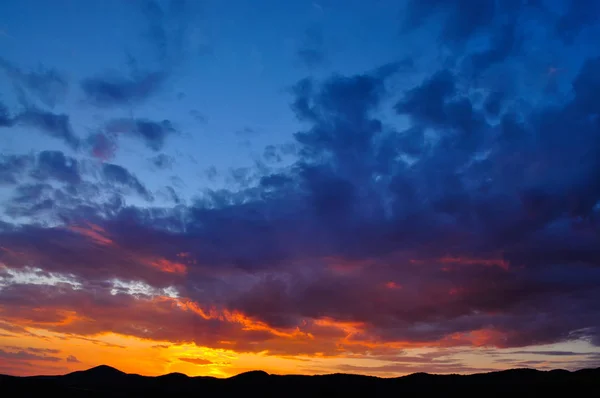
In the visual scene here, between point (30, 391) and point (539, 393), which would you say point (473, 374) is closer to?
point (539, 393)

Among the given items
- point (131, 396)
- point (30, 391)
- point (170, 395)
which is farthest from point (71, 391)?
point (170, 395)

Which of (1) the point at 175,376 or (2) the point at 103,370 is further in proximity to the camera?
(2) the point at 103,370

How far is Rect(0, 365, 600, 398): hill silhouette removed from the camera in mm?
102125

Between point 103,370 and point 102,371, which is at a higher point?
point 103,370

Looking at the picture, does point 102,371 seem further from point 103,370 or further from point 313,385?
point 313,385

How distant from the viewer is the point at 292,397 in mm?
128375

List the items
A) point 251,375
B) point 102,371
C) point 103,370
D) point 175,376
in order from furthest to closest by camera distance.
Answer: point 103,370 < point 102,371 < point 175,376 < point 251,375

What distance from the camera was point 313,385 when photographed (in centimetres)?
13700

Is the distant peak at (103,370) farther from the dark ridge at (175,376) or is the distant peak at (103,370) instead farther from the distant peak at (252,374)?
the distant peak at (252,374)

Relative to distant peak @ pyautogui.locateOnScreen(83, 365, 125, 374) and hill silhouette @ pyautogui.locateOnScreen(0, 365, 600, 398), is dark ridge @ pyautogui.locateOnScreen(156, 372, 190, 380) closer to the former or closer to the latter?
hill silhouette @ pyautogui.locateOnScreen(0, 365, 600, 398)

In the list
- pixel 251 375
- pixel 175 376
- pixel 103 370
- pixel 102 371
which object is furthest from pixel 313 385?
pixel 103 370

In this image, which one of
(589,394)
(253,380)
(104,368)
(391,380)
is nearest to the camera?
(589,394)

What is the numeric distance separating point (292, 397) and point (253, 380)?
24.1 metres

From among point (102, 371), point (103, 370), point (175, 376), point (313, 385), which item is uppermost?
point (103, 370)
